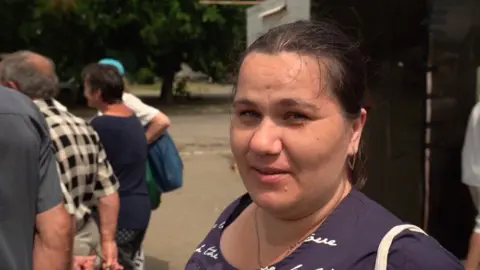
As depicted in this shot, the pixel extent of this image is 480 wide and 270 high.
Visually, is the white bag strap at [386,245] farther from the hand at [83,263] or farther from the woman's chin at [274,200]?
the hand at [83,263]

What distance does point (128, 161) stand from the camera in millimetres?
4738

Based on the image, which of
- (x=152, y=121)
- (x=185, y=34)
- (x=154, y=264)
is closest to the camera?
(x=152, y=121)

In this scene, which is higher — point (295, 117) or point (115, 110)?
point (295, 117)

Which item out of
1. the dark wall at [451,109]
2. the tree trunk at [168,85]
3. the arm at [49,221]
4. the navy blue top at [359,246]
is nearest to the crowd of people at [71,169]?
the arm at [49,221]

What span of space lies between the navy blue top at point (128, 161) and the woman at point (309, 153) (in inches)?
119

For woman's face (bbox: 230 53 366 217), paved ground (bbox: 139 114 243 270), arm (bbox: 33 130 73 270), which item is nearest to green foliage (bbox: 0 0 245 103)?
paved ground (bbox: 139 114 243 270)

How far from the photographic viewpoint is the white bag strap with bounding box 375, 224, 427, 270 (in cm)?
149

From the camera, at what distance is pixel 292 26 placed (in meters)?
1.68

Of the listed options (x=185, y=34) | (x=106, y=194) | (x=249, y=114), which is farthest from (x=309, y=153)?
(x=185, y=34)

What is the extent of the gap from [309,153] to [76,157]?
2.42m

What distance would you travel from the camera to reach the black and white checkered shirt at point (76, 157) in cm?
370

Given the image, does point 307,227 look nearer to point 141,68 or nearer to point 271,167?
point 271,167

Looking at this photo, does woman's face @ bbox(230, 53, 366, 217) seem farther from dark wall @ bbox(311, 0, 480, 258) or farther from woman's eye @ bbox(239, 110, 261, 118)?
dark wall @ bbox(311, 0, 480, 258)

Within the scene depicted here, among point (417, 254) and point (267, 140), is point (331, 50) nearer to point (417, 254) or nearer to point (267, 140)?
point (267, 140)
